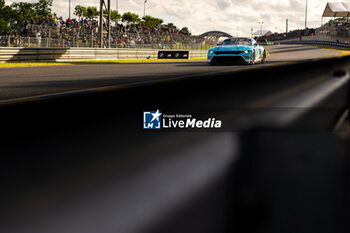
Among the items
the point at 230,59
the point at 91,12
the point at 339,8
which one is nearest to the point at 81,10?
the point at 91,12

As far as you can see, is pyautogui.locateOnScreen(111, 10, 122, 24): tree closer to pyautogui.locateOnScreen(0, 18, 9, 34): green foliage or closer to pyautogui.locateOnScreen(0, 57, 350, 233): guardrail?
pyautogui.locateOnScreen(0, 18, 9, 34): green foliage

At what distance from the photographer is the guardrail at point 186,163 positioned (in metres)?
1.22

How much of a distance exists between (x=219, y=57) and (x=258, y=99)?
13.4 meters

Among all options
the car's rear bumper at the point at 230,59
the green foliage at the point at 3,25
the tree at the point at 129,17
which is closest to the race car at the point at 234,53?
the car's rear bumper at the point at 230,59

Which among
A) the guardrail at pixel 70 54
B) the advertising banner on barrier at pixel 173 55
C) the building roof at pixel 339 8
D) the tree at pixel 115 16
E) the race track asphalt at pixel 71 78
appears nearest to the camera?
the race track asphalt at pixel 71 78

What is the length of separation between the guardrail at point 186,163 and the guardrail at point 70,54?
19055 millimetres

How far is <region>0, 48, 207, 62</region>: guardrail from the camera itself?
18969mm

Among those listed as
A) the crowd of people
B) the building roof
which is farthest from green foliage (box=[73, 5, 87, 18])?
the building roof

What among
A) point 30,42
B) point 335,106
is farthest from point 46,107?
point 30,42

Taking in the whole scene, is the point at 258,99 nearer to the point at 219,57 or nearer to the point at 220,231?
the point at 220,231

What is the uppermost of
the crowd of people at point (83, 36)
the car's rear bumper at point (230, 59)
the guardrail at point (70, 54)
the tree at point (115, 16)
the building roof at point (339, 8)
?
the building roof at point (339, 8)

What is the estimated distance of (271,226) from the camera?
1.41 m

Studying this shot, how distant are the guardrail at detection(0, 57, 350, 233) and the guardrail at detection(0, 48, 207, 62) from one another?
750 inches

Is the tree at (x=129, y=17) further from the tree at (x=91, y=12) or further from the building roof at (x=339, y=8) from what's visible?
the building roof at (x=339, y=8)
